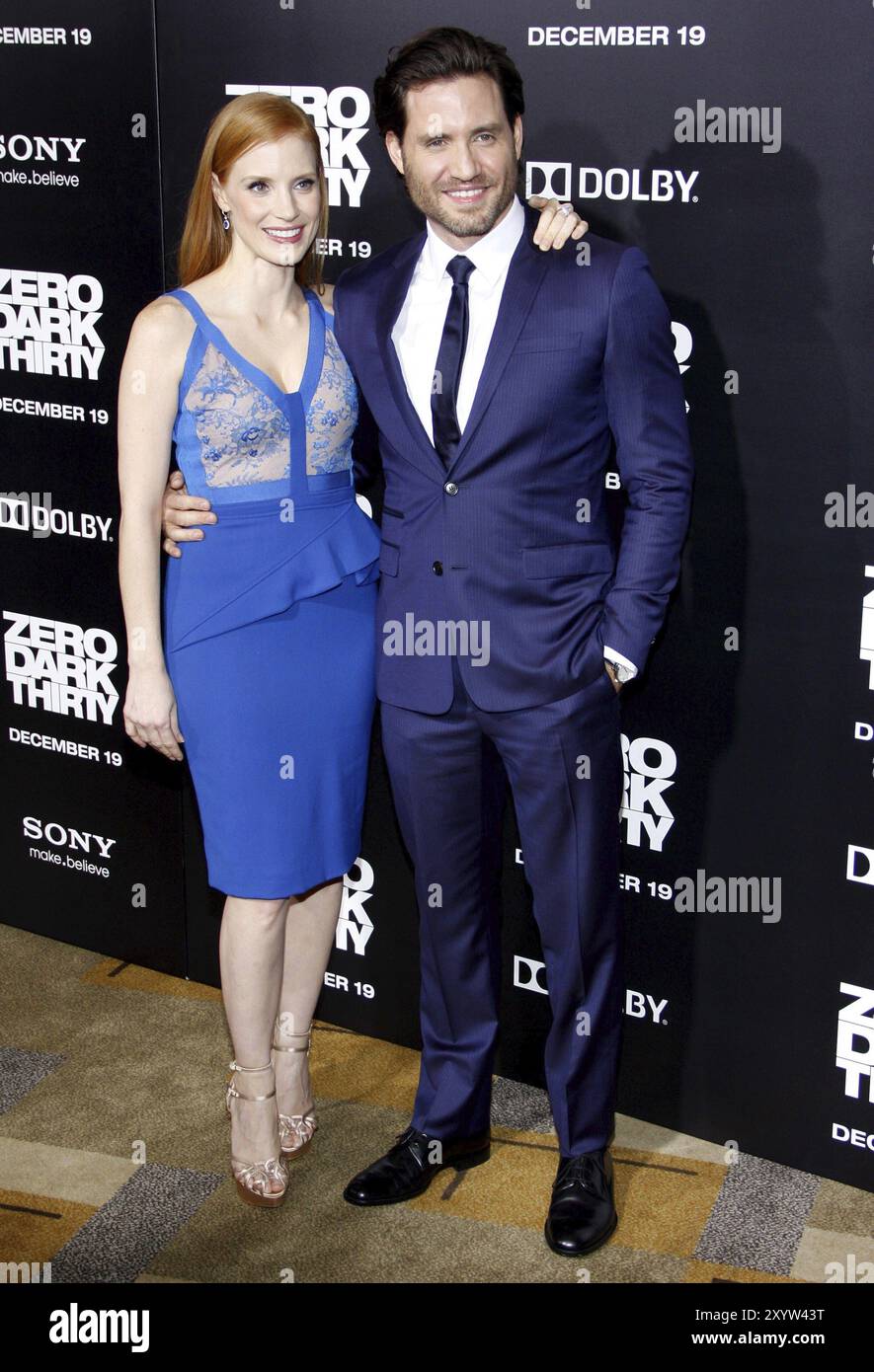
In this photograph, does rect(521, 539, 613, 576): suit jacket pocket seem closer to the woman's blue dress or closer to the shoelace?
the woman's blue dress

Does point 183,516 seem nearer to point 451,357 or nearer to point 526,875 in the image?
point 451,357

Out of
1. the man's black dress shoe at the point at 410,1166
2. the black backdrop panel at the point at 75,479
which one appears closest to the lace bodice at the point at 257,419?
the black backdrop panel at the point at 75,479

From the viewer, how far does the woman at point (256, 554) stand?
8.75 ft

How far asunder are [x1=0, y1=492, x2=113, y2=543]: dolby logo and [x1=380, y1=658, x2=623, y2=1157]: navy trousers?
1.16 meters

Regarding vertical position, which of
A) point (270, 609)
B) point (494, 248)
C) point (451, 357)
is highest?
point (494, 248)

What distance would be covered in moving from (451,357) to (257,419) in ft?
1.12

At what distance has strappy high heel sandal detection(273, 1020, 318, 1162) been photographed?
124 inches

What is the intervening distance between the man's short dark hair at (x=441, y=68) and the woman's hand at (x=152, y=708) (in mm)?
986

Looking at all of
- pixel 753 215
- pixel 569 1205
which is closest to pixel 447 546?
pixel 753 215

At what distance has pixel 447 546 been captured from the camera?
2.68m

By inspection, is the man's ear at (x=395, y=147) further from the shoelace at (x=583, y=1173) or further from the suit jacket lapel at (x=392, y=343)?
the shoelace at (x=583, y=1173)

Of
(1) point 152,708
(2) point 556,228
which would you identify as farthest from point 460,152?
(1) point 152,708

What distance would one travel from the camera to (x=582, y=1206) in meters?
2.91

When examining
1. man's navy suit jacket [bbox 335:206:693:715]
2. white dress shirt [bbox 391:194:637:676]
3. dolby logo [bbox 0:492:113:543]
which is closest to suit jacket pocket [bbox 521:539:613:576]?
man's navy suit jacket [bbox 335:206:693:715]
